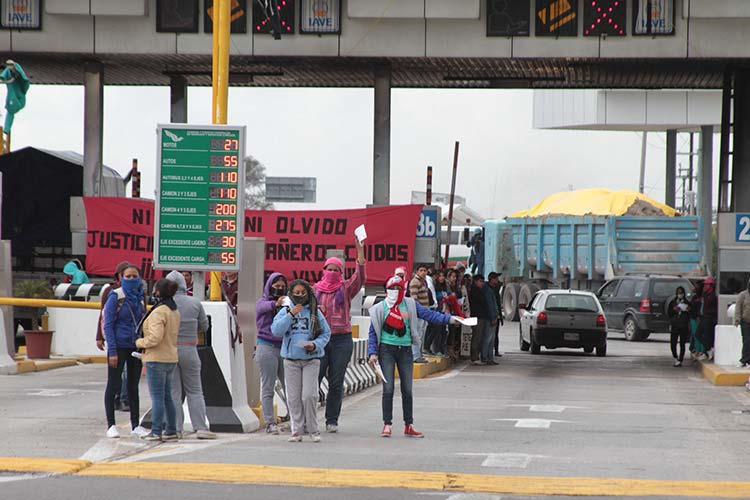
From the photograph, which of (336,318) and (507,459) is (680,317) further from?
(507,459)

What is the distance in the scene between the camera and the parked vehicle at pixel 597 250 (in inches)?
1713

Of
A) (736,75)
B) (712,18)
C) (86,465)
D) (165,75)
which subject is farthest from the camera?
(165,75)

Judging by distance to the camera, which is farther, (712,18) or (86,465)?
(712,18)

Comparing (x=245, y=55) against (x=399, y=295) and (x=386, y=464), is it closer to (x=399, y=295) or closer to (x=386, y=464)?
(x=399, y=295)

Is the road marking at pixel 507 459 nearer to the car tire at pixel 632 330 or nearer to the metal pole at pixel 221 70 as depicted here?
the metal pole at pixel 221 70

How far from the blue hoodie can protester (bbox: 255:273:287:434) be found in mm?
856

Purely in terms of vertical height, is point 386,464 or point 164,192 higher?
point 164,192

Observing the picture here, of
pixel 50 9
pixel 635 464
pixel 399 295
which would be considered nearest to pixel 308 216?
pixel 50 9

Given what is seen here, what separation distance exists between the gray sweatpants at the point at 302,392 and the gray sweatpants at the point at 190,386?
0.89m

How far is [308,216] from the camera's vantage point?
98.1ft

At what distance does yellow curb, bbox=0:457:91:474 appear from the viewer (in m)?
12.3

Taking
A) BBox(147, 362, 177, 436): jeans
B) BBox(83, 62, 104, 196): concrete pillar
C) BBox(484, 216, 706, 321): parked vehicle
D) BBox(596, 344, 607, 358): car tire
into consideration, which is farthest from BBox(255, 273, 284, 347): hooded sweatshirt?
BBox(484, 216, 706, 321): parked vehicle

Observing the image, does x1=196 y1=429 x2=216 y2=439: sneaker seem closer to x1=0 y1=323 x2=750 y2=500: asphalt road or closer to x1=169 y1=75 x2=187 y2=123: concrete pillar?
x1=0 y1=323 x2=750 y2=500: asphalt road

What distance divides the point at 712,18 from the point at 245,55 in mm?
8534
